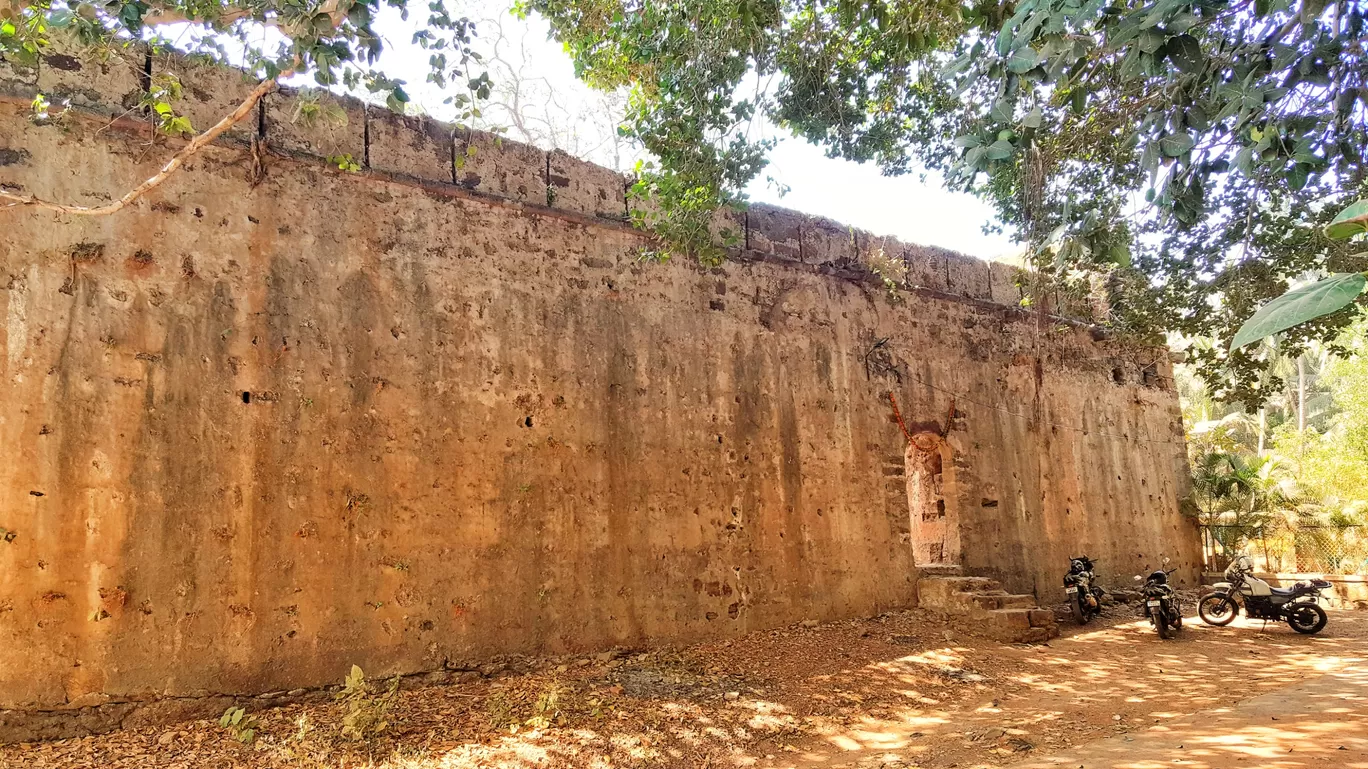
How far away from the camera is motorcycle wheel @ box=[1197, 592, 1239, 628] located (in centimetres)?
862

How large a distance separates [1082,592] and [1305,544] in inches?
268

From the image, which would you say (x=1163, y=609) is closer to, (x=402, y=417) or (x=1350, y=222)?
(x=402, y=417)

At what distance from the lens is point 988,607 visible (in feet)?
25.5

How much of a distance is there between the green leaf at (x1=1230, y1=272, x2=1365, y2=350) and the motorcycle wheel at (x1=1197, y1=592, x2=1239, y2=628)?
9009 millimetres

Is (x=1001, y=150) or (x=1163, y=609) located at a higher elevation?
(x=1001, y=150)

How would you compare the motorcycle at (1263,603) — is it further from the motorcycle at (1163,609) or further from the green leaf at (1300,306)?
the green leaf at (1300,306)

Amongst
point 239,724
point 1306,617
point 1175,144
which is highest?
point 1175,144

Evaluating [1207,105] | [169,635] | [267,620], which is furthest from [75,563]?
[1207,105]

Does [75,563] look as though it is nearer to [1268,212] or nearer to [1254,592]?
[1268,212]

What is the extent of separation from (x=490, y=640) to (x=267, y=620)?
1.49 meters

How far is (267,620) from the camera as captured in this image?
507cm

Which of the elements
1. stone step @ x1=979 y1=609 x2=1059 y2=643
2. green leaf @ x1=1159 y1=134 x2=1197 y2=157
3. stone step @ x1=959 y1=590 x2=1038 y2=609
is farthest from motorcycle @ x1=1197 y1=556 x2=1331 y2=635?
green leaf @ x1=1159 y1=134 x2=1197 y2=157

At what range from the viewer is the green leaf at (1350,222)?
137 centimetres

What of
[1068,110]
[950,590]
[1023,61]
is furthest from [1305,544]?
[1023,61]
